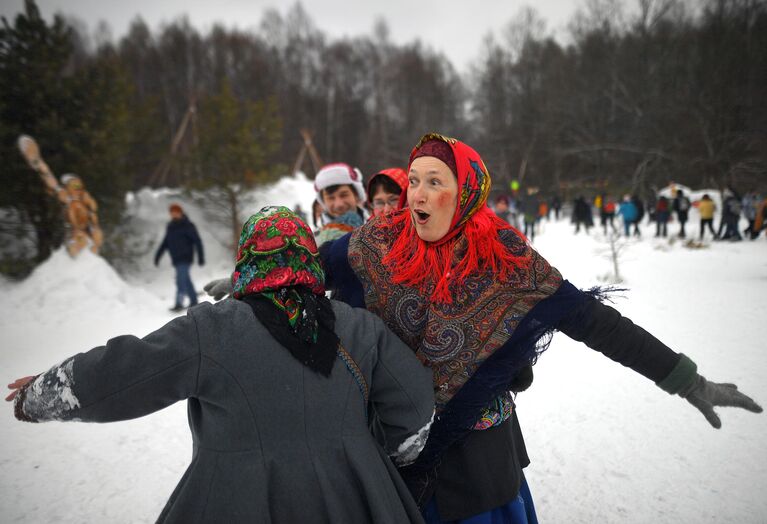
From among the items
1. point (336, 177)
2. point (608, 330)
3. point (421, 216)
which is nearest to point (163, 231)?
point (336, 177)

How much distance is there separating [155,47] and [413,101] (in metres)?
18.0

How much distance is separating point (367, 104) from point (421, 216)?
32526 mm

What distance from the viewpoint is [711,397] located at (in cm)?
137

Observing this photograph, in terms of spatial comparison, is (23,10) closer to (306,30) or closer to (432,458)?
(432,458)

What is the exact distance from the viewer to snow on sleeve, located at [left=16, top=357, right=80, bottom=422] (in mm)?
956

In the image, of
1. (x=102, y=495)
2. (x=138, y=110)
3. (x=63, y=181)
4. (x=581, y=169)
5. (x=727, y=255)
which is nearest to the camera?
(x=102, y=495)

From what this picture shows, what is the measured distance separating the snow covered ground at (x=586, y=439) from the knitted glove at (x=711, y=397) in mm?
1305

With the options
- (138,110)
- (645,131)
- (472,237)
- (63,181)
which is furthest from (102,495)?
Result: (645,131)

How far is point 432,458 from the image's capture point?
4.63 feet

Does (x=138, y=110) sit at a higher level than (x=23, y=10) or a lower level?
lower

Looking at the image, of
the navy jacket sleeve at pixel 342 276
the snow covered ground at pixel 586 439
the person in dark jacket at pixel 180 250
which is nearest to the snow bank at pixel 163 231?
the person in dark jacket at pixel 180 250

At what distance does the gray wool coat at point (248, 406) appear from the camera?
0.96 meters

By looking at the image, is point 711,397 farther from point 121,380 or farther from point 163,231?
point 163,231

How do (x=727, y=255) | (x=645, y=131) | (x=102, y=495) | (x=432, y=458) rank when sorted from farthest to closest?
(x=645, y=131) → (x=727, y=255) → (x=102, y=495) → (x=432, y=458)
